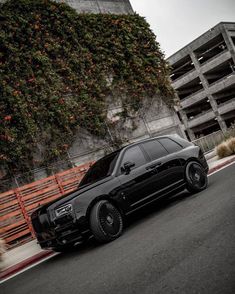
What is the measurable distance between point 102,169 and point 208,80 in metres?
49.1

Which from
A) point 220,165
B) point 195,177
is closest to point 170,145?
point 195,177

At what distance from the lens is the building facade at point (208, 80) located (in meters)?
46.3

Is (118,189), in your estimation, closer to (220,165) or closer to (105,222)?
(105,222)

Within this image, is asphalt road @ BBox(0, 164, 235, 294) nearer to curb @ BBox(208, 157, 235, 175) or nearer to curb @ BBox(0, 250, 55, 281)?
curb @ BBox(0, 250, 55, 281)

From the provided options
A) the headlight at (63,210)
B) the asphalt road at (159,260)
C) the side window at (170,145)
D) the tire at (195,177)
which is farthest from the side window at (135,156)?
the headlight at (63,210)

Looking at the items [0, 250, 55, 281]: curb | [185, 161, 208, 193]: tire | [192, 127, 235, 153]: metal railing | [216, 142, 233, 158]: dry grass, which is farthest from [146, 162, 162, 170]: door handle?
[192, 127, 235, 153]: metal railing

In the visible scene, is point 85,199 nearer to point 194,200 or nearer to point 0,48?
point 194,200

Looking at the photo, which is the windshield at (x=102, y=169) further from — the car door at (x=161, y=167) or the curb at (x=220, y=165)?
the curb at (x=220, y=165)

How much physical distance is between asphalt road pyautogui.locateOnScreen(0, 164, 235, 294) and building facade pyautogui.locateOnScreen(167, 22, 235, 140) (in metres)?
42.1

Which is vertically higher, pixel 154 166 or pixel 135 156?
pixel 135 156

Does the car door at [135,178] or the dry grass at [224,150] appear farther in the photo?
the dry grass at [224,150]

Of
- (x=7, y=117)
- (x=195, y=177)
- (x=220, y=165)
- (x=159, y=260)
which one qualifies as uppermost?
(x=7, y=117)

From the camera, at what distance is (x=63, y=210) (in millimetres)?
6141

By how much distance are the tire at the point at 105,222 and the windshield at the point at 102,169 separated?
74 centimetres
